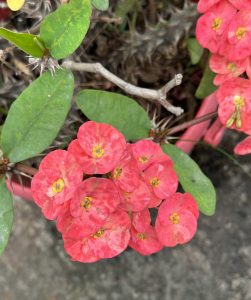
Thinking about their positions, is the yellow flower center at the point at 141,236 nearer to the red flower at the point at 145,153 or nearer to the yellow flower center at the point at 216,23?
the red flower at the point at 145,153

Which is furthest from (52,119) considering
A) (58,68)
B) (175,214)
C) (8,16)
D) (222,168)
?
(222,168)

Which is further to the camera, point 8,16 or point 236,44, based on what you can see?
point 8,16

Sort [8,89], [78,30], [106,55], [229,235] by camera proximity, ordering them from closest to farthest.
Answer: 1. [78,30]
2. [8,89]
3. [106,55]
4. [229,235]

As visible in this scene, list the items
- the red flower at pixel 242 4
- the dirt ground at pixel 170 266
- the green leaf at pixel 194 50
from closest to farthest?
the red flower at pixel 242 4
the green leaf at pixel 194 50
the dirt ground at pixel 170 266

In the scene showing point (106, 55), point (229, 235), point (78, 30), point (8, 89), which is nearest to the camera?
point (78, 30)

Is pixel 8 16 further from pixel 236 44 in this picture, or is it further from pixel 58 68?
pixel 236 44

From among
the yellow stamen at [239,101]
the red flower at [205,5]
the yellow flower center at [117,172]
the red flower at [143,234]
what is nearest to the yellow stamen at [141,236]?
the red flower at [143,234]
